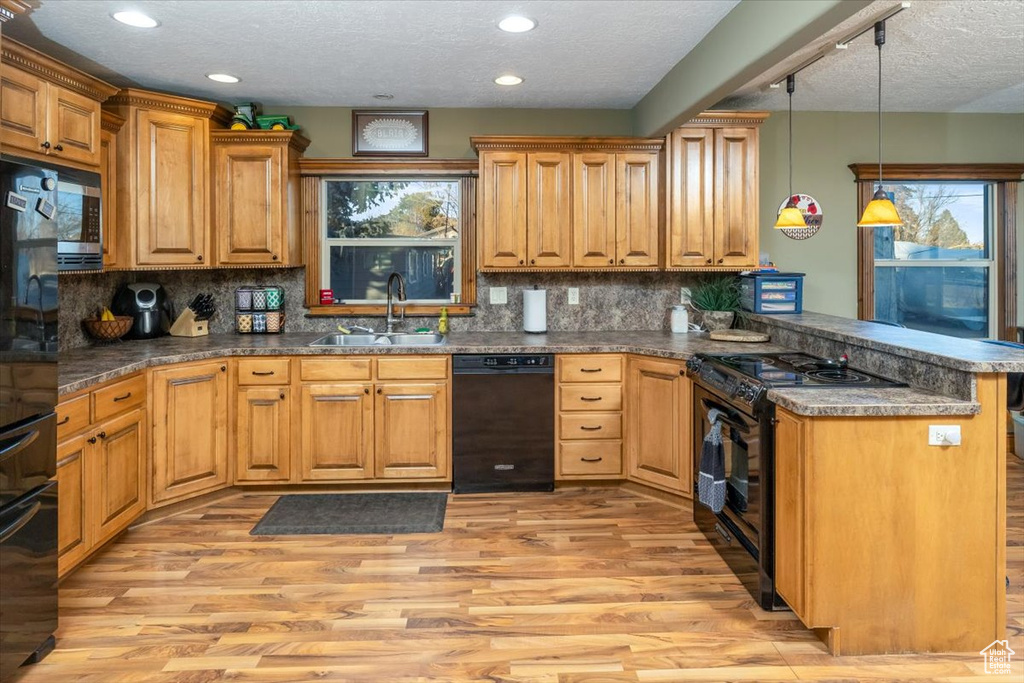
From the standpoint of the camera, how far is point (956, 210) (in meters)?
5.16

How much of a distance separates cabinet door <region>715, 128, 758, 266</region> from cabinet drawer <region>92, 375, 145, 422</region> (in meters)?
3.31

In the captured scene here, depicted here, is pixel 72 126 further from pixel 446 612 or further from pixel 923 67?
pixel 923 67

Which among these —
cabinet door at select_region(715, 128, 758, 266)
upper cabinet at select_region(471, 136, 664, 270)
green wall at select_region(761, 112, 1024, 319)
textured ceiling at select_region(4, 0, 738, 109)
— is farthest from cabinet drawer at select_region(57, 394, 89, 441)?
green wall at select_region(761, 112, 1024, 319)

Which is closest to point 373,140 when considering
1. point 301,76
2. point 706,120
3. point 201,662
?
point 301,76

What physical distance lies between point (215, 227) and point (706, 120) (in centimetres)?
303

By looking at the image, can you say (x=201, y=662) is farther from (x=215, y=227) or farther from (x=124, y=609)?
(x=215, y=227)

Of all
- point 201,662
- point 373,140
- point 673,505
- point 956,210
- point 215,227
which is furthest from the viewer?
point 956,210

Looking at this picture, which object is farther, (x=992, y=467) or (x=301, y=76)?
(x=301, y=76)

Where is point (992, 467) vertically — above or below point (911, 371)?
below

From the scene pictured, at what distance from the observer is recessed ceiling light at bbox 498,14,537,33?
311 centimetres

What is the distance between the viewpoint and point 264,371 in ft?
13.3

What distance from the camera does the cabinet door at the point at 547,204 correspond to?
14.5ft

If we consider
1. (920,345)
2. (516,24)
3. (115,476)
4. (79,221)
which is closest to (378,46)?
(516,24)

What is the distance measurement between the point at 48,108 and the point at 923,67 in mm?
4386
